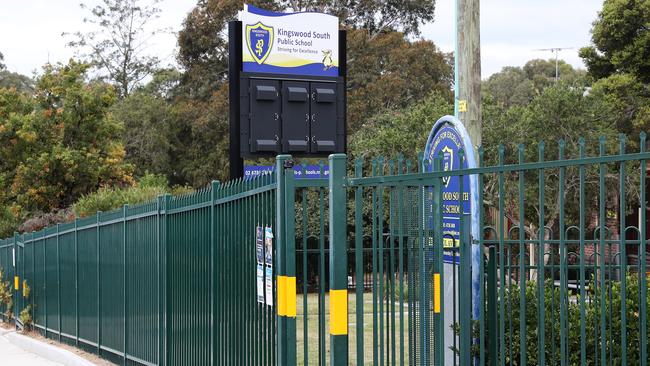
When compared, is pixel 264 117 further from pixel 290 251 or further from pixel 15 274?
pixel 15 274

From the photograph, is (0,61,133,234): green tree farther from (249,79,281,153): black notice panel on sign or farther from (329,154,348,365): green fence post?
(329,154,348,365): green fence post

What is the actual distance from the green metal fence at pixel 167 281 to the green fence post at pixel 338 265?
642 millimetres

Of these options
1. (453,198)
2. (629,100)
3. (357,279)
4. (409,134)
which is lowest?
(357,279)

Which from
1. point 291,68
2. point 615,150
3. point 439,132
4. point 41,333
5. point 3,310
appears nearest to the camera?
point 439,132

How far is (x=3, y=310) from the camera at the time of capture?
20828 mm

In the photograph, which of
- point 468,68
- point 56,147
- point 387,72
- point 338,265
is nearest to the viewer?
point 338,265

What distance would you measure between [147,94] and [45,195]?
1740 centimetres

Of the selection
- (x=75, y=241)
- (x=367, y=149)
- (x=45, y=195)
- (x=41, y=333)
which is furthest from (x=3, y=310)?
(x=45, y=195)

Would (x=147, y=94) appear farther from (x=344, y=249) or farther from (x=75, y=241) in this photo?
(x=344, y=249)

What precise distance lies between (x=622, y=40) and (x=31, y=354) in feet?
78.8

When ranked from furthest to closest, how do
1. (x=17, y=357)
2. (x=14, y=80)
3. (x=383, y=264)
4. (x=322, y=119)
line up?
(x=14, y=80) → (x=17, y=357) → (x=322, y=119) → (x=383, y=264)

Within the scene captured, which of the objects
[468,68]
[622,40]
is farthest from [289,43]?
[622,40]

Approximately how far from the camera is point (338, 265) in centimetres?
610

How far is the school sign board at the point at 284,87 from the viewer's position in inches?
538
